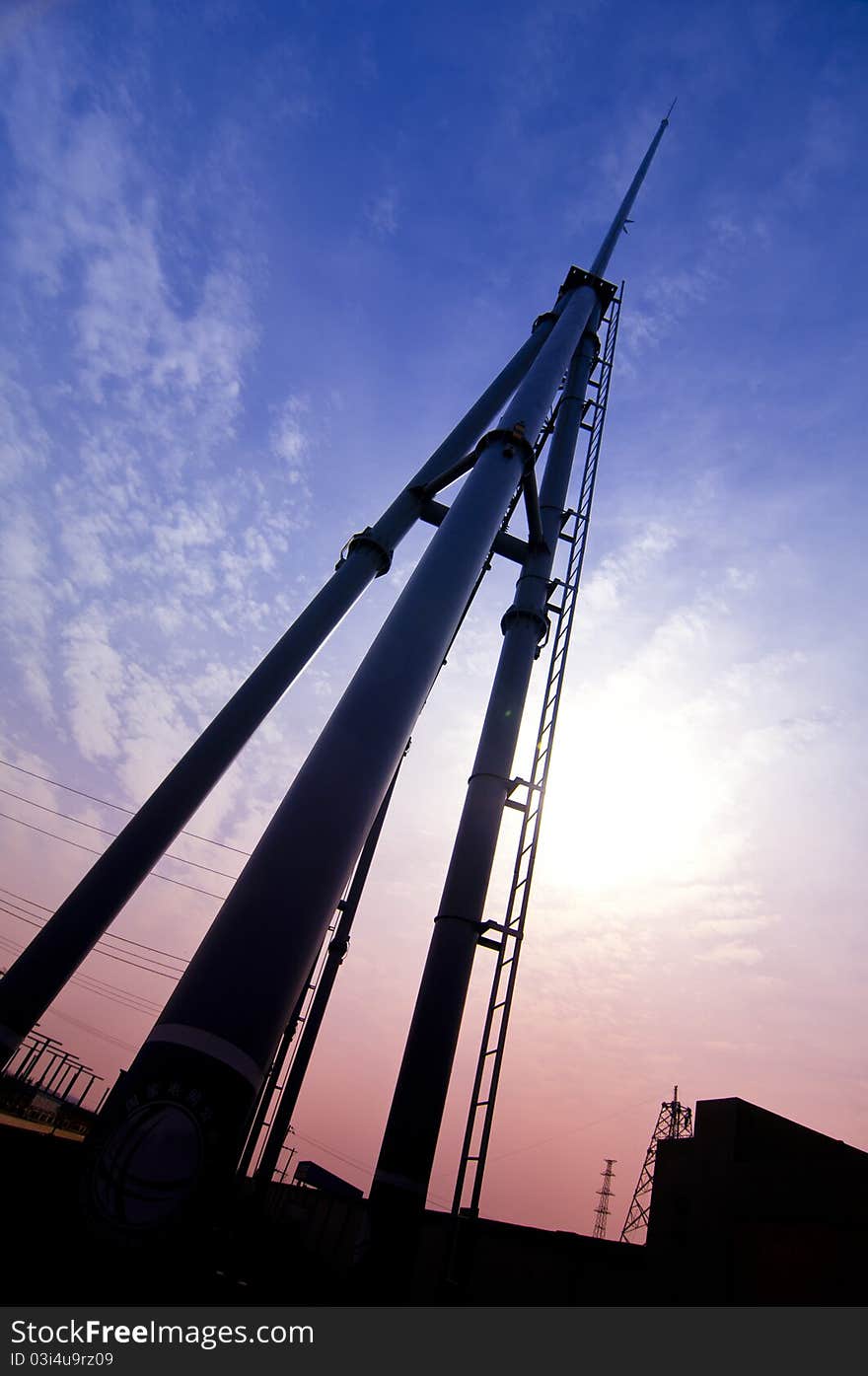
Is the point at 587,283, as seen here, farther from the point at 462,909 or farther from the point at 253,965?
the point at 253,965

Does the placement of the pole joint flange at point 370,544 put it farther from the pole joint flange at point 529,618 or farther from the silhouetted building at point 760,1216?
the silhouetted building at point 760,1216

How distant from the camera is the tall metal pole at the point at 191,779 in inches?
265

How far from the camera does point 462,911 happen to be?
305 inches

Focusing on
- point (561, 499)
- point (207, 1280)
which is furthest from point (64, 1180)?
point (561, 499)

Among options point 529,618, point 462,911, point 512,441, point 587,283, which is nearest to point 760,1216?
point 462,911

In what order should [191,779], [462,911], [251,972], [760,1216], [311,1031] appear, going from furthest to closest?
[760,1216] < [311,1031] < [191,779] < [462,911] < [251,972]

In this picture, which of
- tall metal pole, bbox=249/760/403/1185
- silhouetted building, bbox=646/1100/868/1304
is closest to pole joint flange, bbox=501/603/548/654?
tall metal pole, bbox=249/760/403/1185

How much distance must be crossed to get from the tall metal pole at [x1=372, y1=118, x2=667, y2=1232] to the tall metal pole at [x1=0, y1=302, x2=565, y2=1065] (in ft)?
7.73

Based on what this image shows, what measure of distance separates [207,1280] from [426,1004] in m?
4.98

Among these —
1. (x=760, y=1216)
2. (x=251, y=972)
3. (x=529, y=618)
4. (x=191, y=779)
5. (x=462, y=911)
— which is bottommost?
(x=251, y=972)

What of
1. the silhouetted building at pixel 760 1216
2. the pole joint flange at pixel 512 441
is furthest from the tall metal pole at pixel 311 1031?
the silhouetted building at pixel 760 1216

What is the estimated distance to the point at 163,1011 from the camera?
266 centimetres

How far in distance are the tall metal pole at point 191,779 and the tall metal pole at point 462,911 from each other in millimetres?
2357

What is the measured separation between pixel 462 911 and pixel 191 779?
3901mm
